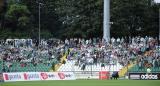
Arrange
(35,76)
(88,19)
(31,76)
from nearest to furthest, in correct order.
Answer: (31,76) → (35,76) → (88,19)

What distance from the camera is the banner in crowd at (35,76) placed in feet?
113

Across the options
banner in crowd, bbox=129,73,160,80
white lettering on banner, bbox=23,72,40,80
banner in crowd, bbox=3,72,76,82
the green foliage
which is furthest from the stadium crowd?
the green foliage

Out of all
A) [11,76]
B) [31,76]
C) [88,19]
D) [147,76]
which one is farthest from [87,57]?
[88,19]

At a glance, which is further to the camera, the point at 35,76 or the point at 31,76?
the point at 35,76

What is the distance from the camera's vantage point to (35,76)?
35594 millimetres

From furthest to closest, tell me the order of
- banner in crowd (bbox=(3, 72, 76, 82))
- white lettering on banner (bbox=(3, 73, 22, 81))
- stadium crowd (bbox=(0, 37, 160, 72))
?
stadium crowd (bbox=(0, 37, 160, 72)), banner in crowd (bbox=(3, 72, 76, 82)), white lettering on banner (bbox=(3, 73, 22, 81))

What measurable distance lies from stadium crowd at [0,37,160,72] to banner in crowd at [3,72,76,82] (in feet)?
13.1

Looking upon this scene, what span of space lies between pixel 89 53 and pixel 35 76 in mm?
8178

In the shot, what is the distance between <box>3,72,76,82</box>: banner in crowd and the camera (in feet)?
113

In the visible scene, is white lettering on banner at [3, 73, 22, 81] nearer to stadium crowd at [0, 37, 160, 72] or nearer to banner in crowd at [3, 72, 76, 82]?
banner in crowd at [3, 72, 76, 82]

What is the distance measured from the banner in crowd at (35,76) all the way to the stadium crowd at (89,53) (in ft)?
13.1

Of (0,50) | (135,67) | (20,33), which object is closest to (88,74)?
(135,67)

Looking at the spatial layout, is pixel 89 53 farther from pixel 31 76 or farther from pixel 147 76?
pixel 31 76

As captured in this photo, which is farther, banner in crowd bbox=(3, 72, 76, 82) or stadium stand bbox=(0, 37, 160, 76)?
Result: stadium stand bbox=(0, 37, 160, 76)
